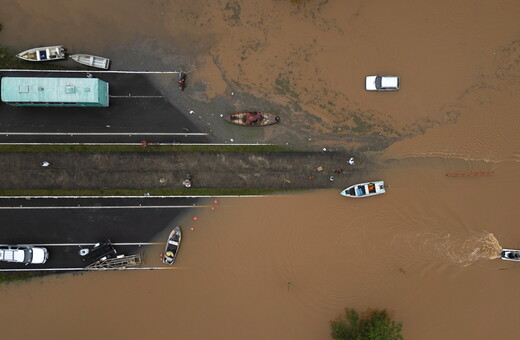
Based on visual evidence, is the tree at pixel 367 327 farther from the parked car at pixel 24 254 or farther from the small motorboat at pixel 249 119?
the parked car at pixel 24 254

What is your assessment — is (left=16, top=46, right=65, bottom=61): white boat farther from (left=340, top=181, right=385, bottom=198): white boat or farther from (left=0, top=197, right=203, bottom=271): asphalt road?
(left=340, top=181, right=385, bottom=198): white boat

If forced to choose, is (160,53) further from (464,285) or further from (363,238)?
(464,285)

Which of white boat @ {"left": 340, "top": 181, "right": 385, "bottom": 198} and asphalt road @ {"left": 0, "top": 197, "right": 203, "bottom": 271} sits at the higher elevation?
white boat @ {"left": 340, "top": 181, "right": 385, "bottom": 198}

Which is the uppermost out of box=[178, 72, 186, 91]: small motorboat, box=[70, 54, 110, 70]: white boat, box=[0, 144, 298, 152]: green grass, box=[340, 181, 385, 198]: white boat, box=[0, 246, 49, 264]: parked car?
box=[70, 54, 110, 70]: white boat

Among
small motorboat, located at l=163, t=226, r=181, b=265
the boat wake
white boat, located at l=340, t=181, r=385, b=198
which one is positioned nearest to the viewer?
small motorboat, located at l=163, t=226, r=181, b=265

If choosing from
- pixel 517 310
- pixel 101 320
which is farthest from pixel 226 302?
pixel 517 310

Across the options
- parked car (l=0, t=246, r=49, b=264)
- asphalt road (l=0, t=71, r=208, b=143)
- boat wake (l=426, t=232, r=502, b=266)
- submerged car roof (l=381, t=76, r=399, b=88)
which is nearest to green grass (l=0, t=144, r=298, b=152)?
asphalt road (l=0, t=71, r=208, b=143)

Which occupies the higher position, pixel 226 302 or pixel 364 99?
pixel 364 99

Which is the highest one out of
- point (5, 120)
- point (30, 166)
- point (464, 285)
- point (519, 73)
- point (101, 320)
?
point (519, 73)
